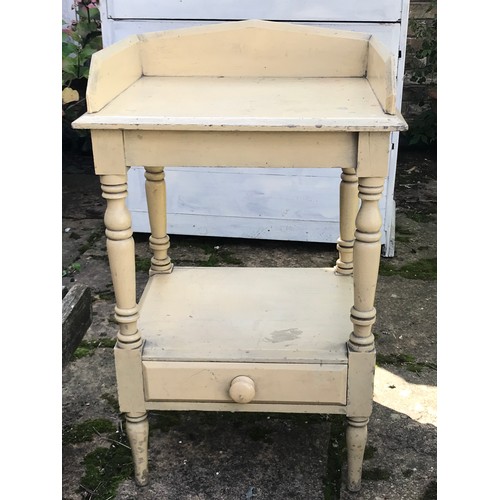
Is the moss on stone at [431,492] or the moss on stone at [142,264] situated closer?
the moss on stone at [431,492]

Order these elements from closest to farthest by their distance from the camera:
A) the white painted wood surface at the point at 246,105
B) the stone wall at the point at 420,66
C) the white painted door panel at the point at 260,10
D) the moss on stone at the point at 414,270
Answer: the white painted wood surface at the point at 246,105, the white painted door panel at the point at 260,10, the moss on stone at the point at 414,270, the stone wall at the point at 420,66

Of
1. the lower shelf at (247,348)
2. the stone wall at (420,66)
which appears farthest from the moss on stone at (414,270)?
the stone wall at (420,66)

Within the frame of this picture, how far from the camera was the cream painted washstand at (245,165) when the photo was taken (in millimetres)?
1308

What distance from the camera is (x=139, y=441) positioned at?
1553 millimetres

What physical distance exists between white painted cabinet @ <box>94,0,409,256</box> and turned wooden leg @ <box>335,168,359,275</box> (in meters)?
0.79

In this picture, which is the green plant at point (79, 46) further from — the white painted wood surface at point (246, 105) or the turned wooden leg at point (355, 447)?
the turned wooden leg at point (355, 447)

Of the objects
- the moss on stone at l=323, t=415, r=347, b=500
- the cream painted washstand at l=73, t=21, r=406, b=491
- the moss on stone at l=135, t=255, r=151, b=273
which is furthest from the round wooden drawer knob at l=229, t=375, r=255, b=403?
the moss on stone at l=135, t=255, r=151, b=273

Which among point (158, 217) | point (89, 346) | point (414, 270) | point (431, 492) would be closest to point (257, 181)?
point (414, 270)

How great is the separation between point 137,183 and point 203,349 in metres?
1.43

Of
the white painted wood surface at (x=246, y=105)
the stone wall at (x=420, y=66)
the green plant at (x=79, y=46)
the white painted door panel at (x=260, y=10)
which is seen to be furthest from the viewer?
the stone wall at (x=420, y=66)

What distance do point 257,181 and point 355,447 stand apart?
4.83 feet

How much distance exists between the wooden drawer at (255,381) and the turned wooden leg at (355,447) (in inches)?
2.9

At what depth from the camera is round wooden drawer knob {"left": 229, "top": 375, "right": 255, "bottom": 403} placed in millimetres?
1455

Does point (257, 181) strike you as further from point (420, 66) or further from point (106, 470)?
point (420, 66)
